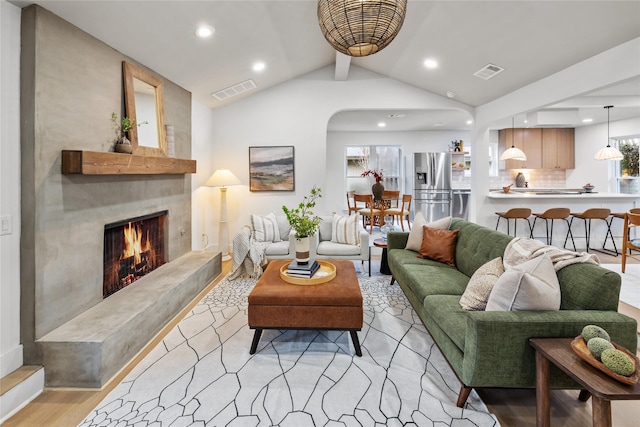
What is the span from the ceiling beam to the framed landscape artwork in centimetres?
140

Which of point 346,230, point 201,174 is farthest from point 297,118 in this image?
point 346,230

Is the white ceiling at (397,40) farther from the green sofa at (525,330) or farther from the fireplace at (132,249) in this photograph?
the green sofa at (525,330)

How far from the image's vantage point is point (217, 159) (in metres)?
5.45

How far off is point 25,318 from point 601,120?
32.3 feet

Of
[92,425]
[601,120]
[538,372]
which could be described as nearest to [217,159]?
[92,425]

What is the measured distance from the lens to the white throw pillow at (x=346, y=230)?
4406 millimetres

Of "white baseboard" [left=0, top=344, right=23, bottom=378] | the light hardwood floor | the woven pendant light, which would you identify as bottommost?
the light hardwood floor

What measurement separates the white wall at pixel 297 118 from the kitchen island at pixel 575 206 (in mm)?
1781

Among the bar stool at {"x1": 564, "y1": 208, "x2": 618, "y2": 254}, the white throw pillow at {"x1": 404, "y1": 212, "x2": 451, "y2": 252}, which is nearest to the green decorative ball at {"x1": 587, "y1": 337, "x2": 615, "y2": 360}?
the white throw pillow at {"x1": 404, "y1": 212, "x2": 451, "y2": 252}

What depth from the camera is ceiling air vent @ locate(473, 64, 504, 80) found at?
3.90 meters

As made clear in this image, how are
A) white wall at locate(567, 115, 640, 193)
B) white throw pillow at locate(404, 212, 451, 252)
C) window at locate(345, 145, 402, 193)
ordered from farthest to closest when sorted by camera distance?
window at locate(345, 145, 402, 193) < white wall at locate(567, 115, 640, 193) < white throw pillow at locate(404, 212, 451, 252)

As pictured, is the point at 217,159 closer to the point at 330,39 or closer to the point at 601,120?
the point at 330,39

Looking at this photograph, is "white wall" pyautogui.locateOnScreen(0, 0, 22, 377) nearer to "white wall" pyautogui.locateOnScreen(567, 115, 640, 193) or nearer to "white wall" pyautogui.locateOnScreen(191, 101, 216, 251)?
"white wall" pyautogui.locateOnScreen(191, 101, 216, 251)

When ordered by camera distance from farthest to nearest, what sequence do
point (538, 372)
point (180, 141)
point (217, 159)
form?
point (217, 159), point (180, 141), point (538, 372)
